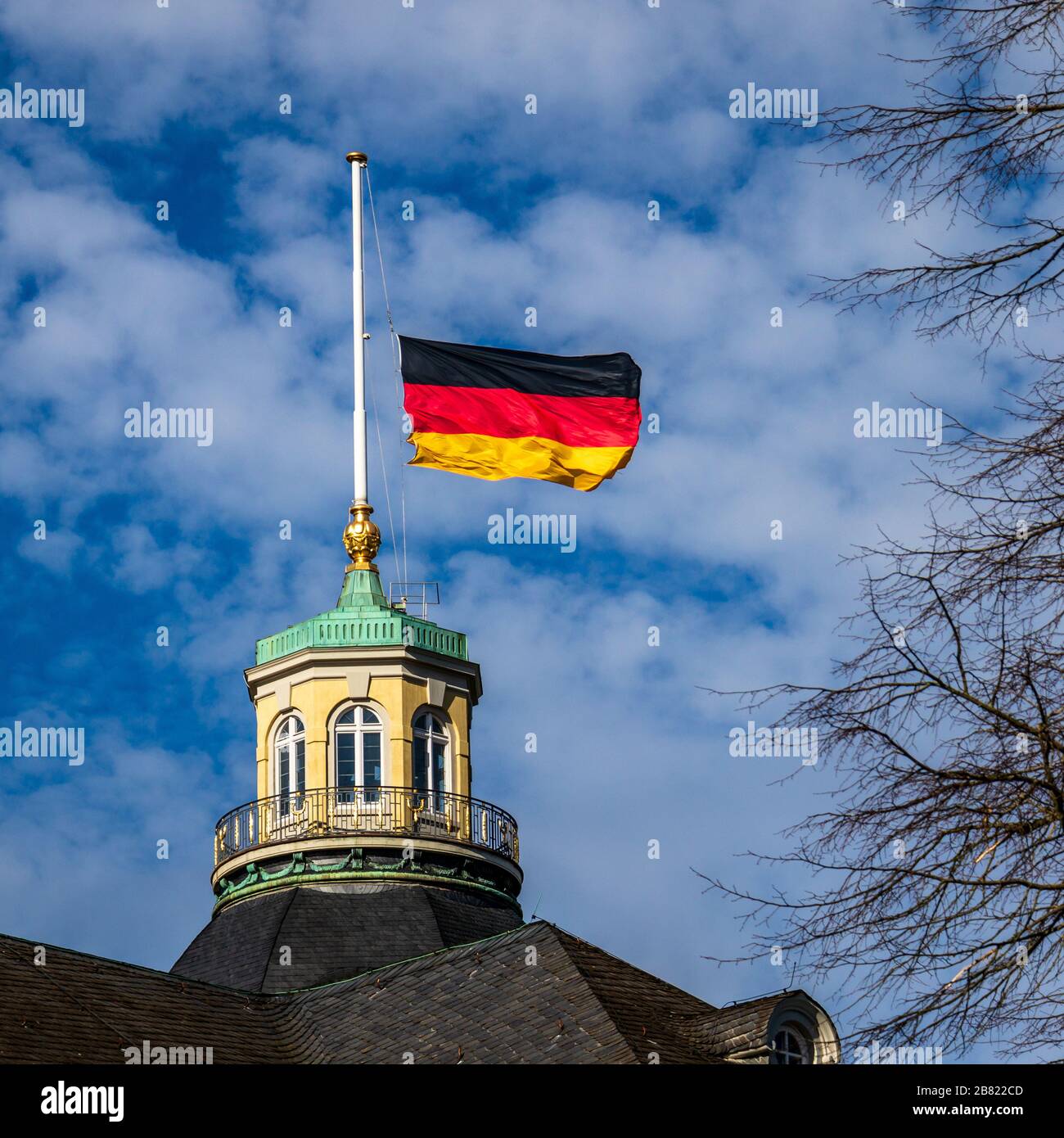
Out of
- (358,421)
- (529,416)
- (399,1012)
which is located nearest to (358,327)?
(358,421)

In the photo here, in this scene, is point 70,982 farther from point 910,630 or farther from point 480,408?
point 910,630

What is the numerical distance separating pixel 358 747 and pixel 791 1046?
1216cm

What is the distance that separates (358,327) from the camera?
45.8 metres

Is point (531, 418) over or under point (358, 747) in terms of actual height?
over

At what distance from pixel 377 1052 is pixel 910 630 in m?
20.5

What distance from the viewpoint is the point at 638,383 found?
3809cm

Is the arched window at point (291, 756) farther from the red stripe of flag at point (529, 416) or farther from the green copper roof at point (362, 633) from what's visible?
the red stripe of flag at point (529, 416)

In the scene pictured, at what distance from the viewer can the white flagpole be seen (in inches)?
1746

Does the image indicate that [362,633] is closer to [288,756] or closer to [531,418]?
[288,756]

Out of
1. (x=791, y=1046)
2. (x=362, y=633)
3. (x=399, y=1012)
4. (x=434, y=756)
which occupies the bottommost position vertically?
(x=791, y=1046)
